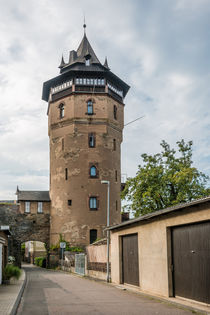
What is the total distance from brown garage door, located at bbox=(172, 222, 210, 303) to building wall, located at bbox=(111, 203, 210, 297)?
0.96 feet

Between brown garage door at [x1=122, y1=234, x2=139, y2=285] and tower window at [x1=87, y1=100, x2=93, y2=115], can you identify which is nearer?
brown garage door at [x1=122, y1=234, x2=139, y2=285]

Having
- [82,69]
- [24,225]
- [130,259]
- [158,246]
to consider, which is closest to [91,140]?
[82,69]

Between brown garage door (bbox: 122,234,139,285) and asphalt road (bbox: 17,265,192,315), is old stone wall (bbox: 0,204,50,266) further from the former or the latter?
asphalt road (bbox: 17,265,192,315)

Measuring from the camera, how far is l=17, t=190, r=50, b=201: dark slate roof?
154 ft

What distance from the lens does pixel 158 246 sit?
48.5 feet

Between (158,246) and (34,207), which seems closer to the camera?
(158,246)

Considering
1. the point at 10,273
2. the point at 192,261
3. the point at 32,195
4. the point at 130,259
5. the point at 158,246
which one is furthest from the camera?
the point at 32,195

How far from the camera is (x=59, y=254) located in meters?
43.6

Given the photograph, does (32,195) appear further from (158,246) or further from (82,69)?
(158,246)

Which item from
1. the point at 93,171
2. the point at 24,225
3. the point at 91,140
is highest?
the point at 91,140

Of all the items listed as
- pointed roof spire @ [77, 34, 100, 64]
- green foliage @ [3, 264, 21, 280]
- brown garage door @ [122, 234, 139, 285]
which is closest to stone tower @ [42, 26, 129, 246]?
pointed roof spire @ [77, 34, 100, 64]

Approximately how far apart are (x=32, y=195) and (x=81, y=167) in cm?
788

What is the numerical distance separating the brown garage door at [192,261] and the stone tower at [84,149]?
1190 inches

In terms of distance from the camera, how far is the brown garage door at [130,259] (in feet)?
58.0
